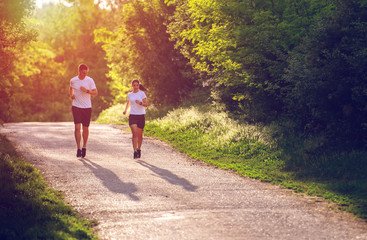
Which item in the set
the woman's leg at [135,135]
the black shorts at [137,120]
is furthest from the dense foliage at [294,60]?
the woman's leg at [135,135]

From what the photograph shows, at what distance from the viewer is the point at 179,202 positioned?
742 cm

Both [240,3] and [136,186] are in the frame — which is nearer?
[136,186]

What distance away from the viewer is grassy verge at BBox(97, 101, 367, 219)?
846 centimetres

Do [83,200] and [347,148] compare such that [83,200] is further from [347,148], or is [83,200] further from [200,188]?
[347,148]

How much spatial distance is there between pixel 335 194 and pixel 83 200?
430cm

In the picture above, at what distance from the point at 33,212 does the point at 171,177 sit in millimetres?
3671

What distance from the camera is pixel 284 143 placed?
39.8ft

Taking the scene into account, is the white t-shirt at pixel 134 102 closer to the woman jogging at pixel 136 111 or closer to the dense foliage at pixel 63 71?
the woman jogging at pixel 136 111

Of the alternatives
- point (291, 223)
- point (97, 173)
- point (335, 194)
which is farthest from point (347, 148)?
point (97, 173)

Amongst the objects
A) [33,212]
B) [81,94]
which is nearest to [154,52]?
[81,94]

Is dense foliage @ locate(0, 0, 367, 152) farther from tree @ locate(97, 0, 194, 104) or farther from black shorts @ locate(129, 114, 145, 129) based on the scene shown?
black shorts @ locate(129, 114, 145, 129)

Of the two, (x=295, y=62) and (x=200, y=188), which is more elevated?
(x=295, y=62)

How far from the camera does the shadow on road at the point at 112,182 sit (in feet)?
26.6

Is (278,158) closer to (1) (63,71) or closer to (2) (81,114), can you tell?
(2) (81,114)
